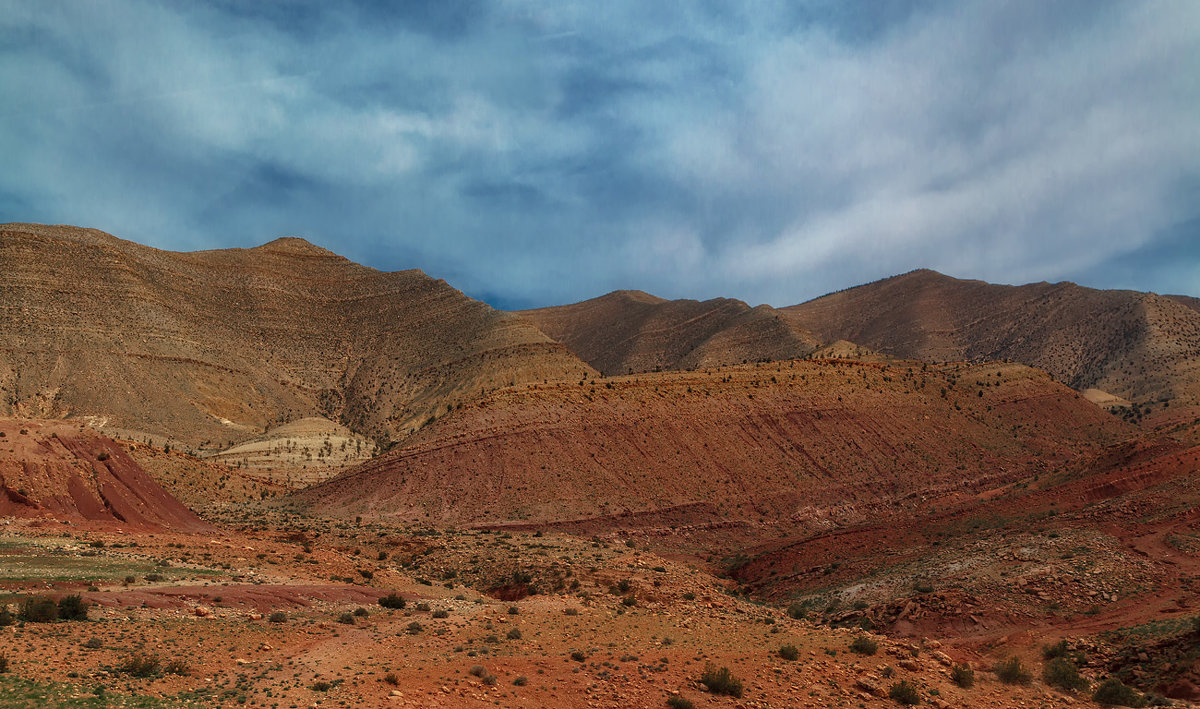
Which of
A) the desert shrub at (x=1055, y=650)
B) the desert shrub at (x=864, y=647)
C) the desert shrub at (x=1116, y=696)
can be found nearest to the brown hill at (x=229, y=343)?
the desert shrub at (x=864, y=647)

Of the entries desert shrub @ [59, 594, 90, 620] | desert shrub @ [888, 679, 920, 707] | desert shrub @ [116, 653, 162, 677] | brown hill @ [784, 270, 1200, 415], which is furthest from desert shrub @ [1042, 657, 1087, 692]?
brown hill @ [784, 270, 1200, 415]

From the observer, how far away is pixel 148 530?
26.2 metres

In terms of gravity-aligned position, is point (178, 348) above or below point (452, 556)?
above

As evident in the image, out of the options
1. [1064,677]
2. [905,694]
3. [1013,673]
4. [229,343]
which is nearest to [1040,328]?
[229,343]

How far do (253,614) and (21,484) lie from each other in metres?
13.4

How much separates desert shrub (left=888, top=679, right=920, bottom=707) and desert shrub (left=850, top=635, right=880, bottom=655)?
1.42 m

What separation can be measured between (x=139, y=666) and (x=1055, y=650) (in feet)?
61.9

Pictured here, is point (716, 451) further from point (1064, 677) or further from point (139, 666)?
point (139, 666)

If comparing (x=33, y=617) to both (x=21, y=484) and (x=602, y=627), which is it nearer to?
(x=602, y=627)

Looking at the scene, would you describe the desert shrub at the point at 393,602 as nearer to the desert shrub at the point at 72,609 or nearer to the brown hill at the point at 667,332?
the desert shrub at the point at 72,609

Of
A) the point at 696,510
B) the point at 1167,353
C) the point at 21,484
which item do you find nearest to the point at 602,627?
the point at 21,484

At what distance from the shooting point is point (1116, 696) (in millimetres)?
15281

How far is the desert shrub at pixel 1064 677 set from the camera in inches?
636

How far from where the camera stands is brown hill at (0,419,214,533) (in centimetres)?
2458
